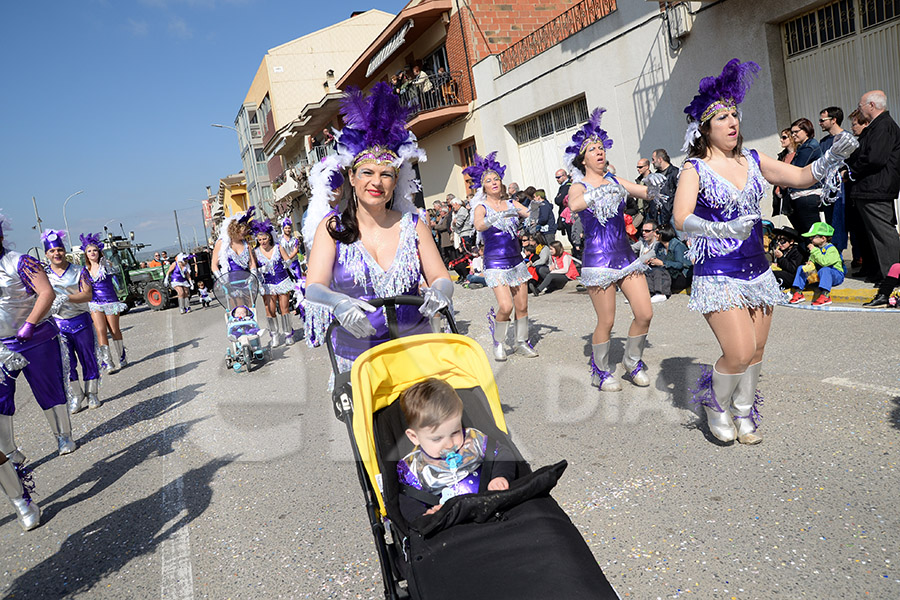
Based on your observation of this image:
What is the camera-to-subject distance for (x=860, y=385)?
4926 mm

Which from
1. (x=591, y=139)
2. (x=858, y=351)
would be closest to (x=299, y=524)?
(x=591, y=139)

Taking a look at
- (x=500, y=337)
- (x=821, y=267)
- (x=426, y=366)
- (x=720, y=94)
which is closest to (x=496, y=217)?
(x=500, y=337)

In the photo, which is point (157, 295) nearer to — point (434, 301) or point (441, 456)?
point (434, 301)

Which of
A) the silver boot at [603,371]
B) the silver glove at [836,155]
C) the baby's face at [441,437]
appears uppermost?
the silver glove at [836,155]

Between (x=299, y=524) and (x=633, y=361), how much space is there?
320cm

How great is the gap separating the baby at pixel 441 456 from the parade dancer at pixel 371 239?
690 millimetres

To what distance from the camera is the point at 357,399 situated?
2.89 m

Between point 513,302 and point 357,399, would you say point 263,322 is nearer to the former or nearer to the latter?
point 513,302

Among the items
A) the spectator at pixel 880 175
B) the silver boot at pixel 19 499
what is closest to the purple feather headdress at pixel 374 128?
the silver boot at pixel 19 499

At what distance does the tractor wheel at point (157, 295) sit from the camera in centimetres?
2238

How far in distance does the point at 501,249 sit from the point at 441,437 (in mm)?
4522

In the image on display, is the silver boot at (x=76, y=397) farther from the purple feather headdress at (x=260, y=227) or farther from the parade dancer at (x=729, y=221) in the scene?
the parade dancer at (x=729, y=221)

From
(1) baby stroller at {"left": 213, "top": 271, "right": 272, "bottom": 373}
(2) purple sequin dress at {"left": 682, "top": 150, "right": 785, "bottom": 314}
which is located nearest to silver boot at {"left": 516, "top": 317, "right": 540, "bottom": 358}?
(2) purple sequin dress at {"left": 682, "top": 150, "right": 785, "bottom": 314}

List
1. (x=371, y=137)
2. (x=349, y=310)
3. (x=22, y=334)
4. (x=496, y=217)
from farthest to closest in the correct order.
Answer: (x=496, y=217)
(x=22, y=334)
(x=371, y=137)
(x=349, y=310)
